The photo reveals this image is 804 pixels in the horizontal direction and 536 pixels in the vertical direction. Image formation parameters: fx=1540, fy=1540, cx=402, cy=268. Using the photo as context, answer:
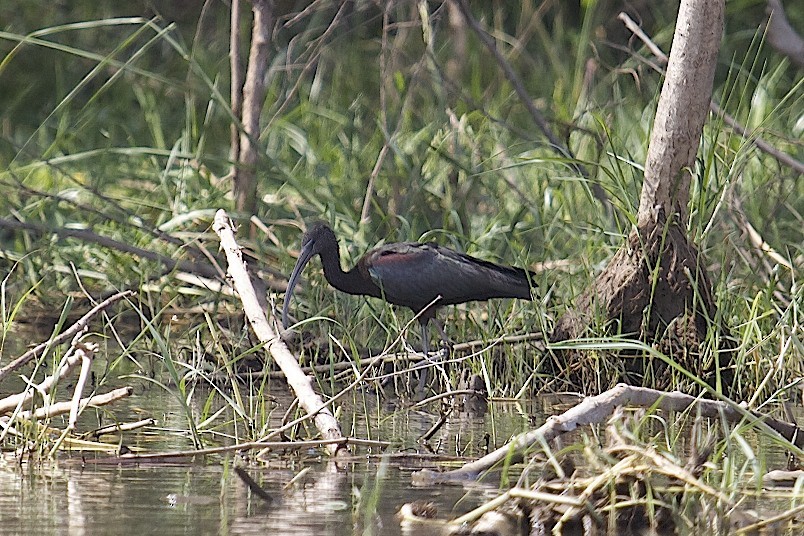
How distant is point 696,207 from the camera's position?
6215mm

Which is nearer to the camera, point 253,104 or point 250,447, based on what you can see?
point 250,447

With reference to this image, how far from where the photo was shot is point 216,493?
412cm

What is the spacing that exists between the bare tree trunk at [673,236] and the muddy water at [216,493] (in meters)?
1.26

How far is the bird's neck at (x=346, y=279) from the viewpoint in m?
6.82

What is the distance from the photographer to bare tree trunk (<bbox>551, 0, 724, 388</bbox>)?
601 centimetres

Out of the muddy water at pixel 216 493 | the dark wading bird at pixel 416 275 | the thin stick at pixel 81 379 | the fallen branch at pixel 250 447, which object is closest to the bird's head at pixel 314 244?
the dark wading bird at pixel 416 275

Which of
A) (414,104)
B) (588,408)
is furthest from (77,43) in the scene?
(588,408)

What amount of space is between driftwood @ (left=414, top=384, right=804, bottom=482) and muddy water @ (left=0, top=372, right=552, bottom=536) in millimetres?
69

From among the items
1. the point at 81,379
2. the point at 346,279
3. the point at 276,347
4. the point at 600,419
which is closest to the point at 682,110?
the point at 346,279

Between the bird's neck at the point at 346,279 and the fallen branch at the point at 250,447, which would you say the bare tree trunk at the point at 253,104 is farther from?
the fallen branch at the point at 250,447

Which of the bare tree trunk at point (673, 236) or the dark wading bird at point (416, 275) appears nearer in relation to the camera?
the bare tree trunk at point (673, 236)

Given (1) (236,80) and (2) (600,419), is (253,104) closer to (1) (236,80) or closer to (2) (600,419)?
(1) (236,80)

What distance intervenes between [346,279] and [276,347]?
5.70ft

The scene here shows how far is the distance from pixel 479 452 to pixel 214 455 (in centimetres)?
84
